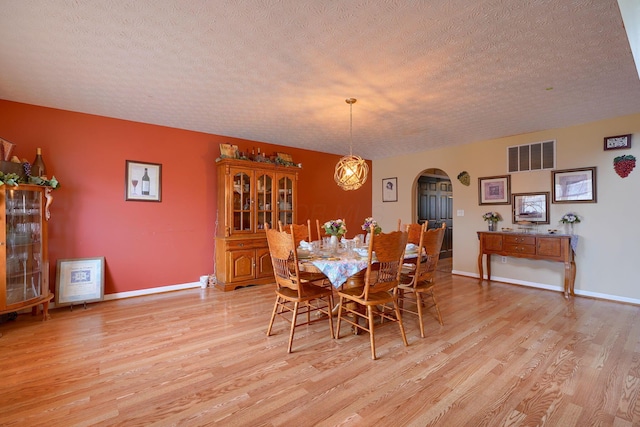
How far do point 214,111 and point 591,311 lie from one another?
5.03 m

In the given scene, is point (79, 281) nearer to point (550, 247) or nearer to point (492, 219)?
point (492, 219)

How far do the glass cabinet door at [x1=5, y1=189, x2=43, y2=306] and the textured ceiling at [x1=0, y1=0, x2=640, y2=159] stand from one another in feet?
3.71

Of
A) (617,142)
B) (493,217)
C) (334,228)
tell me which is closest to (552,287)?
(493,217)

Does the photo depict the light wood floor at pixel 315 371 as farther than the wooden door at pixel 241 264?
No

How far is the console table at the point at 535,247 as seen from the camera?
12.6 ft

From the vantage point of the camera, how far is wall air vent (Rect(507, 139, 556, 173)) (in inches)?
168

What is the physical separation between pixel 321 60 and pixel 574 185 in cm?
402

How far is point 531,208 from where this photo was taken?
4.44m

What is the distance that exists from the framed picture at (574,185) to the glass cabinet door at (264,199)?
13.9 feet

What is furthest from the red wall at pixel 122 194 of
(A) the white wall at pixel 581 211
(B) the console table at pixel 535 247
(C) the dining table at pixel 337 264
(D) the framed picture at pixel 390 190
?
(B) the console table at pixel 535 247

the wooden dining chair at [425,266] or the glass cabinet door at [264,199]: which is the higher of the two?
the glass cabinet door at [264,199]

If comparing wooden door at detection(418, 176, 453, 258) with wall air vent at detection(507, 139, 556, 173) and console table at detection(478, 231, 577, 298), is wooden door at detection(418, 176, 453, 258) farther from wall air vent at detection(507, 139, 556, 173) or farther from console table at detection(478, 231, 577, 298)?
wall air vent at detection(507, 139, 556, 173)

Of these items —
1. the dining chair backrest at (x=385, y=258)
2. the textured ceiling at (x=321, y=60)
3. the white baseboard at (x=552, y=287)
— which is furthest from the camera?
the white baseboard at (x=552, y=287)

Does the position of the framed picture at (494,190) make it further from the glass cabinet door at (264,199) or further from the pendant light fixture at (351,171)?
the glass cabinet door at (264,199)
